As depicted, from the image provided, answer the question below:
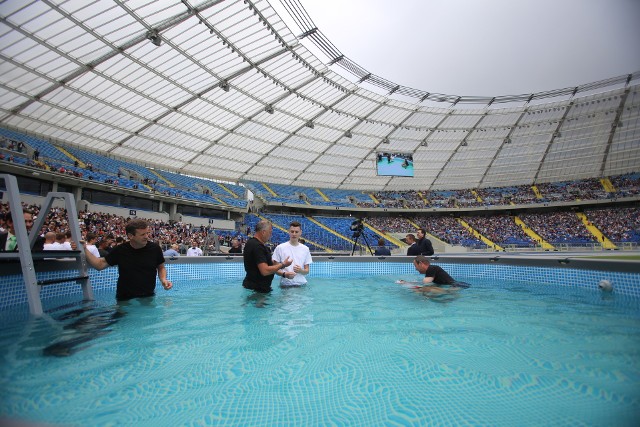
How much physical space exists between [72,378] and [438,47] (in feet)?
74.6

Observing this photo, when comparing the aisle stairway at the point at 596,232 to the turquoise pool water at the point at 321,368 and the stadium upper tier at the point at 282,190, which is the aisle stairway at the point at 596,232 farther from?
the turquoise pool water at the point at 321,368

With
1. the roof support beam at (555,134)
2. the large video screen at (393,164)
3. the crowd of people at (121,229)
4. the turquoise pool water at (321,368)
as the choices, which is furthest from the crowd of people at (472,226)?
the turquoise pool water at (321,368)

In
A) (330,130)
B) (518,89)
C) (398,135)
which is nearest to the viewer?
(518,89)

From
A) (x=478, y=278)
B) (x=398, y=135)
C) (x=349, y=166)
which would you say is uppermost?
(x=398, y=135)

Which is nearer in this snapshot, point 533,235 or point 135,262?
point 135,262

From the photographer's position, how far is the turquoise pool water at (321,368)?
166 cm

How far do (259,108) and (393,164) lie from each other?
13.3m

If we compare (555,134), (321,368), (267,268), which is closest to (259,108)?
(267,268)

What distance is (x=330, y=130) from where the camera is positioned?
31.5 meters

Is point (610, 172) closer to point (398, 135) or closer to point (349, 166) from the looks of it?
point (398, 135)

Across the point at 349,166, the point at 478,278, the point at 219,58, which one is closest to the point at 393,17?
the point at 219,58

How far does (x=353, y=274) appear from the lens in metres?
11.0

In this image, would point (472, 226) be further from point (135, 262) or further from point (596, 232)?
point (135, 262)

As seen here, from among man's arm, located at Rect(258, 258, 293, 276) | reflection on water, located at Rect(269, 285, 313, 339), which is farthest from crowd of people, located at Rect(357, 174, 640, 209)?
man's arm, located at Rect(258, 258, 293, 276)
